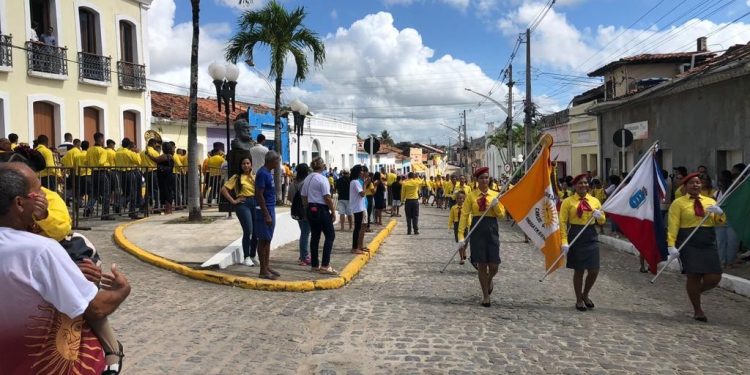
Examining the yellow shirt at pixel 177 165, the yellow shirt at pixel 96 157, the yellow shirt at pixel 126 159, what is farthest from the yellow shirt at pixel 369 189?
the yellow shirt at pixel 96 157

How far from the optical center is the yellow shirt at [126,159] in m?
12.3

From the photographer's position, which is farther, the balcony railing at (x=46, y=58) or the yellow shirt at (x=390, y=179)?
the yellow shirt at (x=390, y=179)

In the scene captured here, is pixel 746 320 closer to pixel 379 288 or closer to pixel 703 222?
pixel 703 222

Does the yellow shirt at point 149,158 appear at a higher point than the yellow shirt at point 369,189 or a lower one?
higher

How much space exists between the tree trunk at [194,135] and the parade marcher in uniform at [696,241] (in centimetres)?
857

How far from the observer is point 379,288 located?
27.6 ft

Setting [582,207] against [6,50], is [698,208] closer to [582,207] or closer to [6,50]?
[582,207]

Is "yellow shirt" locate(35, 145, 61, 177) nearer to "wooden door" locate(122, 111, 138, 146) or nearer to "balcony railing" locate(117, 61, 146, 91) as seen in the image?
"balcony railing" locate(117, 61, 146, 91)

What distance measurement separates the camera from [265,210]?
7.79 m

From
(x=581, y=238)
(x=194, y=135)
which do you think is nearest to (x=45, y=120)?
(x=194, y=135)

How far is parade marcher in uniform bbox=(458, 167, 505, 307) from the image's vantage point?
7281 millimetres

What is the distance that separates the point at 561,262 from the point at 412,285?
2.19 metres

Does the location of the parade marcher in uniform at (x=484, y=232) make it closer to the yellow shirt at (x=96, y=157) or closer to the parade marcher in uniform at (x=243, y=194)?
the parade marcher in uniform at (x=243, y=194)

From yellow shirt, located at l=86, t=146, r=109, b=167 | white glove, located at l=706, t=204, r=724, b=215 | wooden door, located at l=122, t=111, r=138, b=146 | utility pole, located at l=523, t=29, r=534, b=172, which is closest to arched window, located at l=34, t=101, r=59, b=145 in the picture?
wooden door, located at l=122, t=111, r=138, b=146
